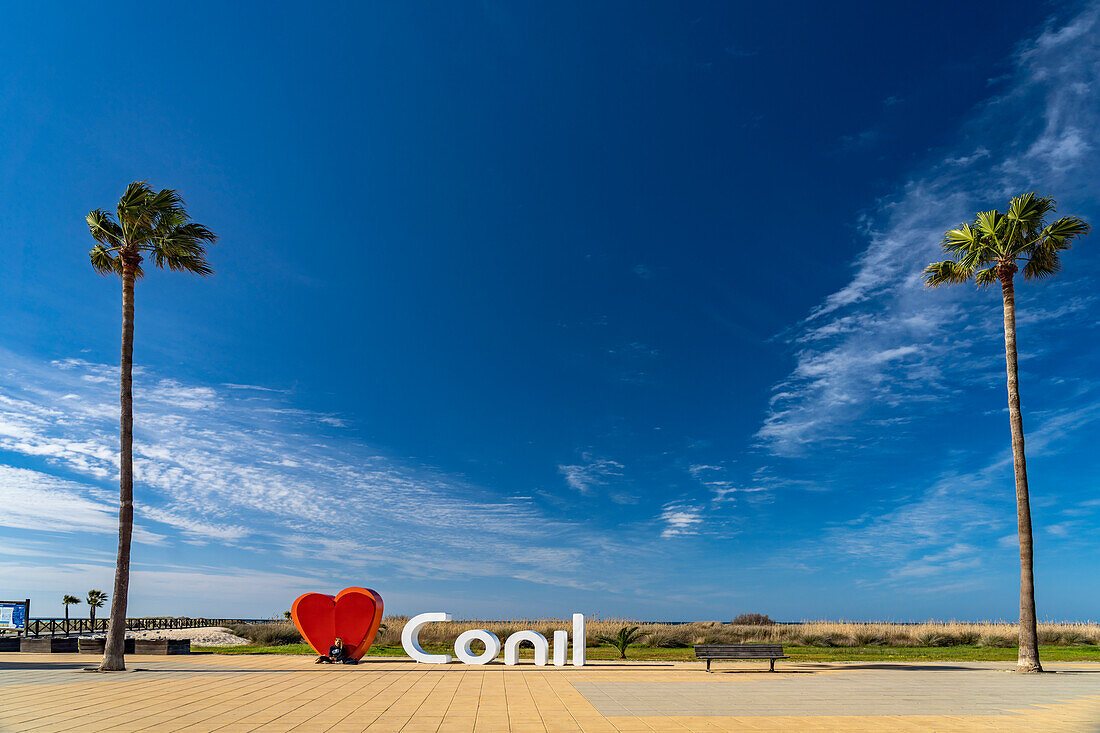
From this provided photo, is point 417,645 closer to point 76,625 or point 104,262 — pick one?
point 104,262

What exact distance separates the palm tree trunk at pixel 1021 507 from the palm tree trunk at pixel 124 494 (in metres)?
25.6

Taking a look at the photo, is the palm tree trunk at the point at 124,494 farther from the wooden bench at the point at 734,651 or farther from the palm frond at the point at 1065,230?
the palm frond at the point at 1065,230

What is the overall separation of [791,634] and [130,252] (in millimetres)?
34887

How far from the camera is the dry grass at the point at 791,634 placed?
33.0 metres

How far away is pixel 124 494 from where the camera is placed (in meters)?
20.5

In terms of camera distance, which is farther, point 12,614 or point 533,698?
point 12,614

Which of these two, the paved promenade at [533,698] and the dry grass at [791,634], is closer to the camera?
the paved promenade at [533,698]

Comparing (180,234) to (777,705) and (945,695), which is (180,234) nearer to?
(777,705)

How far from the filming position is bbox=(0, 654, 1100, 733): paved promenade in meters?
10.6

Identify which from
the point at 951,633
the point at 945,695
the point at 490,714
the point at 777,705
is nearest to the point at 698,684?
the point at 777,705

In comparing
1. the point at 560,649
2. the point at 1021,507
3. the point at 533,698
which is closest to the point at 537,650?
the point at 560,649

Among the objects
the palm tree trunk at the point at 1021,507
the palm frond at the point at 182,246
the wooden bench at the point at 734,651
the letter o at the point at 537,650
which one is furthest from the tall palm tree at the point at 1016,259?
the palm frond at the point at 182,246

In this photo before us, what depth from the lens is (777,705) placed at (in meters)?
12.8

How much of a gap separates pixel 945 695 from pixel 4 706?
59.0 feet
